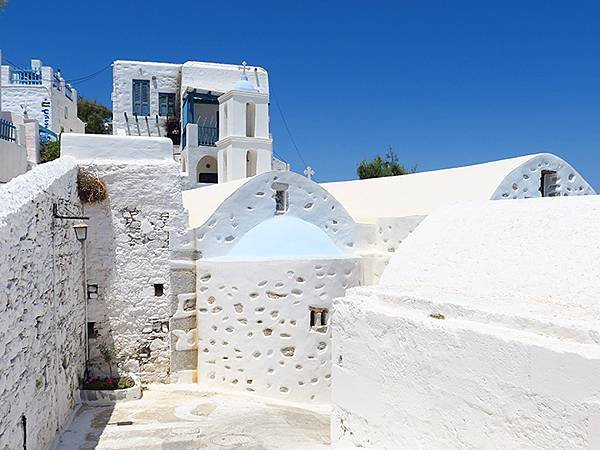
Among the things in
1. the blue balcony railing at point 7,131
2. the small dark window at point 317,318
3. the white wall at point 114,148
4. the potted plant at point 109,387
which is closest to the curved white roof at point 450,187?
the small dark window at point 317,318

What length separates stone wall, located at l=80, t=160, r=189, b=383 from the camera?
913 cm

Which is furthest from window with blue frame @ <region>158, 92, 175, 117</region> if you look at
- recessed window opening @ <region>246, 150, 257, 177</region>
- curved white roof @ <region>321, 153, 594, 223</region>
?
curved white roof @ <region>321, 153, 594, 223</region>

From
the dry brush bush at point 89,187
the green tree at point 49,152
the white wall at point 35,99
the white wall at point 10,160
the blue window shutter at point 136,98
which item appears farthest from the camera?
the white wall at point 35,99

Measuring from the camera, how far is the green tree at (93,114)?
34.4 m

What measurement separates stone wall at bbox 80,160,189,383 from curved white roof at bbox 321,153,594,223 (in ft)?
13.4

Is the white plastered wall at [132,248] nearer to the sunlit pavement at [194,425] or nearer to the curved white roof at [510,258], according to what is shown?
the sunlit pavement at [194,425]

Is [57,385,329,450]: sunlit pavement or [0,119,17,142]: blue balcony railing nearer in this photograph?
[57,385,329,450]: sunlit pavement

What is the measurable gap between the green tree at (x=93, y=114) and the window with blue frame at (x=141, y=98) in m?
12.5

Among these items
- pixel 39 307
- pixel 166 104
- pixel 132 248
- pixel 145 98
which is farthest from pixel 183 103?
pixel 39 307

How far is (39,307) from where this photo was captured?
5.71 meters

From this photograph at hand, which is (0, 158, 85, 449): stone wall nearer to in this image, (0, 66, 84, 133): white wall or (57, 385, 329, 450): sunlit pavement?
(57, 385, 329, 450): sunlit pavement

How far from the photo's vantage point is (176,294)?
9.39 m

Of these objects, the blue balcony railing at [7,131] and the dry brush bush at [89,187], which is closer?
the dry brush bush at [89,187]

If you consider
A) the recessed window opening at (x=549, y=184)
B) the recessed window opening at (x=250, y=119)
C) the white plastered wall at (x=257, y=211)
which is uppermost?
the recessed window opening at (x=250, y=119)
